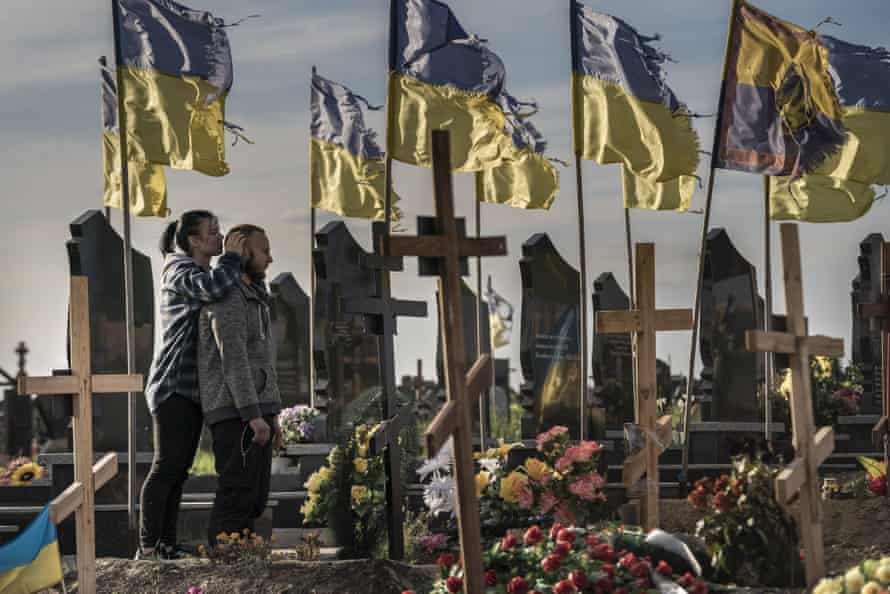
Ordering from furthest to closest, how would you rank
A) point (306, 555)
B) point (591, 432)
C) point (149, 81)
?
1. point (591, 432)
2. point (149, 81)
3. point (306, 555)

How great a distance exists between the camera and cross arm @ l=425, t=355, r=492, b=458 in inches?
261

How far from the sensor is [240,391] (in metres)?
8.81

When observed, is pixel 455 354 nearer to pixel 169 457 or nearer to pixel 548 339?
pixel 169 457

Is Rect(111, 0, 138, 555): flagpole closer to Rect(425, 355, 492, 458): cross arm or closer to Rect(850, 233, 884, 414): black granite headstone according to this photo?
Rect(425, 355, 492, 458): cross arm

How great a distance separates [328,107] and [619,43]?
4506 millimetres

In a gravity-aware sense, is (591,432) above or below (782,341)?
below

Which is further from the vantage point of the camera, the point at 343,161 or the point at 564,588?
the point at 343,161

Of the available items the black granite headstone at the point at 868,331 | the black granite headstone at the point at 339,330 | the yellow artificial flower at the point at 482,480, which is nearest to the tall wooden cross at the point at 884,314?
the yellow artificial flower at the point at 482,480

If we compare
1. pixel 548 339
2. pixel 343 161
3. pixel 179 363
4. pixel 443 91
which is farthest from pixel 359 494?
pixel 343 161

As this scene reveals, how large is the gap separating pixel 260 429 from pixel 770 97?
6.66 m

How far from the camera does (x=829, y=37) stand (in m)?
14.9

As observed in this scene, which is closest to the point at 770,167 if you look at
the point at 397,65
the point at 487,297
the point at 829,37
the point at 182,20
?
the point at 829,37

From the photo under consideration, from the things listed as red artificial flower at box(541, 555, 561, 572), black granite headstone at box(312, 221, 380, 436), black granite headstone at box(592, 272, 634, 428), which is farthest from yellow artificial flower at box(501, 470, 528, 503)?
black granite headstone at box(592, 272, 634, 428)

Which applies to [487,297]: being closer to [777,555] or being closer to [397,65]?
[397,65]
